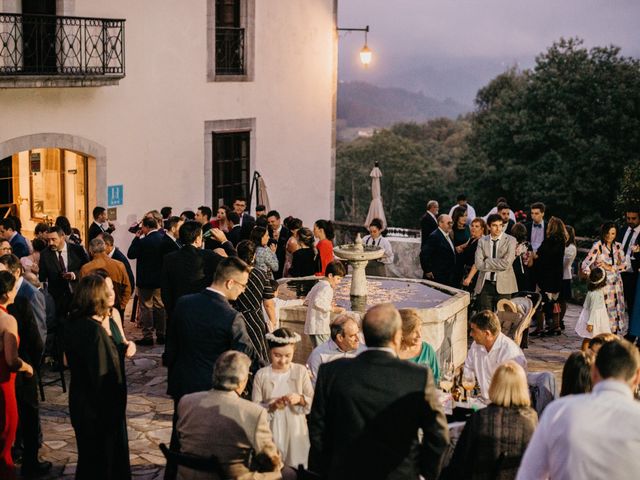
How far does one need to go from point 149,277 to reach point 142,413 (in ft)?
9.66

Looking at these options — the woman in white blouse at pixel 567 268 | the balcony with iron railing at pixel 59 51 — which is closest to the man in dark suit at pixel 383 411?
the woman in white blouse at pixel 567 268

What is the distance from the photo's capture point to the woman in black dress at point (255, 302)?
9.25 meters

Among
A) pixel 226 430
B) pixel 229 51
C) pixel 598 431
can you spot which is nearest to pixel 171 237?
pixel 226 430

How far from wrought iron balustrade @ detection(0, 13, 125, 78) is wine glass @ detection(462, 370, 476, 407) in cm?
923

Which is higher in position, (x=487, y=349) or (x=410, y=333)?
(x=410, y=333)

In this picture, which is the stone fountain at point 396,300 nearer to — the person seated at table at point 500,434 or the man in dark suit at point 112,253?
the man in dark suit at point 112,253

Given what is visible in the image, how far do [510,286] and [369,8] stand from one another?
12179 cm

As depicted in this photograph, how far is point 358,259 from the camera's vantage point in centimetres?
1148

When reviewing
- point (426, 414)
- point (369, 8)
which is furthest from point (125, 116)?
point (369, 8)

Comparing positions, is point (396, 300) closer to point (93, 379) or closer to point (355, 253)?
point (355, 253)

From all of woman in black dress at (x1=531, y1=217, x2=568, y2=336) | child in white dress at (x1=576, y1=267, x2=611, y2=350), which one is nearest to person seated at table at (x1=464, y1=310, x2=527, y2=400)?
child in white dress at (x1=576, y1=267, x2=611, y2=350)

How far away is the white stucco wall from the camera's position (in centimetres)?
1623

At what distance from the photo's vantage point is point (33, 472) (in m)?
8.09

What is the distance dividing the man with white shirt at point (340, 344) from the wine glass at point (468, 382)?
0.91m
